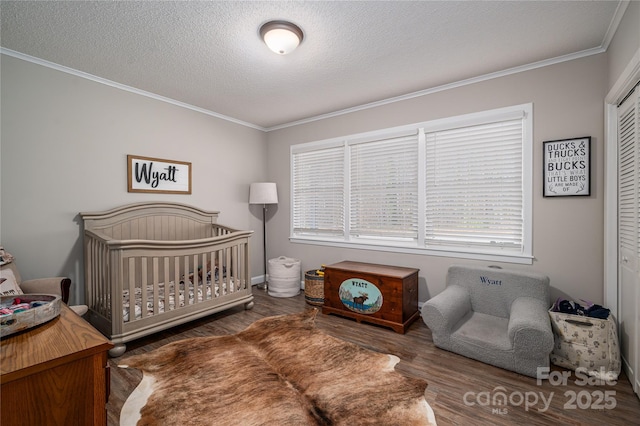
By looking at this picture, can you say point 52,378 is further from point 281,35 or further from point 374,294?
point 374,294

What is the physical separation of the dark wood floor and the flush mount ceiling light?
2.42m

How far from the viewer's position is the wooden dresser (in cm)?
89

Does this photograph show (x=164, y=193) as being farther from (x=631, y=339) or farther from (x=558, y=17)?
(x=631, y=339)

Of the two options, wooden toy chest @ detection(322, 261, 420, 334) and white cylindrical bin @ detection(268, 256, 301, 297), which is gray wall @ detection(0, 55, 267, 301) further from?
wooden toy chest @ detection(322, 261, 420, 334)

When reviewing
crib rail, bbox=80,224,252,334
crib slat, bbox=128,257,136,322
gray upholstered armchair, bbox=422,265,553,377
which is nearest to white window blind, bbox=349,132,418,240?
gray upholstered armchair, bbox=422,265,553,377

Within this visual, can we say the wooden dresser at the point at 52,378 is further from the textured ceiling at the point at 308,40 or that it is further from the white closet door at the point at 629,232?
the white closet door at the point at 629,232

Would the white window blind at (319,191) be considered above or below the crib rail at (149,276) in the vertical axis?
above

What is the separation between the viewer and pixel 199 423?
156cm

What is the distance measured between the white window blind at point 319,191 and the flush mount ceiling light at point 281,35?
183 cm

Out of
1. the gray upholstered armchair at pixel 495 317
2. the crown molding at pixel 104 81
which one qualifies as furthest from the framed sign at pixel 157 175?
the gray upholstered armchair at pixel 495 317

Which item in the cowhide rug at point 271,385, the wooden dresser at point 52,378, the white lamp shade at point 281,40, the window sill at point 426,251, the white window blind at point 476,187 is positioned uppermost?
the white lamp shade at point 281,40

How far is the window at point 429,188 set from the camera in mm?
2715

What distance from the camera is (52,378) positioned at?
95 centimetres

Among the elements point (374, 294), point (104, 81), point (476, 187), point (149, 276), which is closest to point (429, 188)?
point (476, 187)
